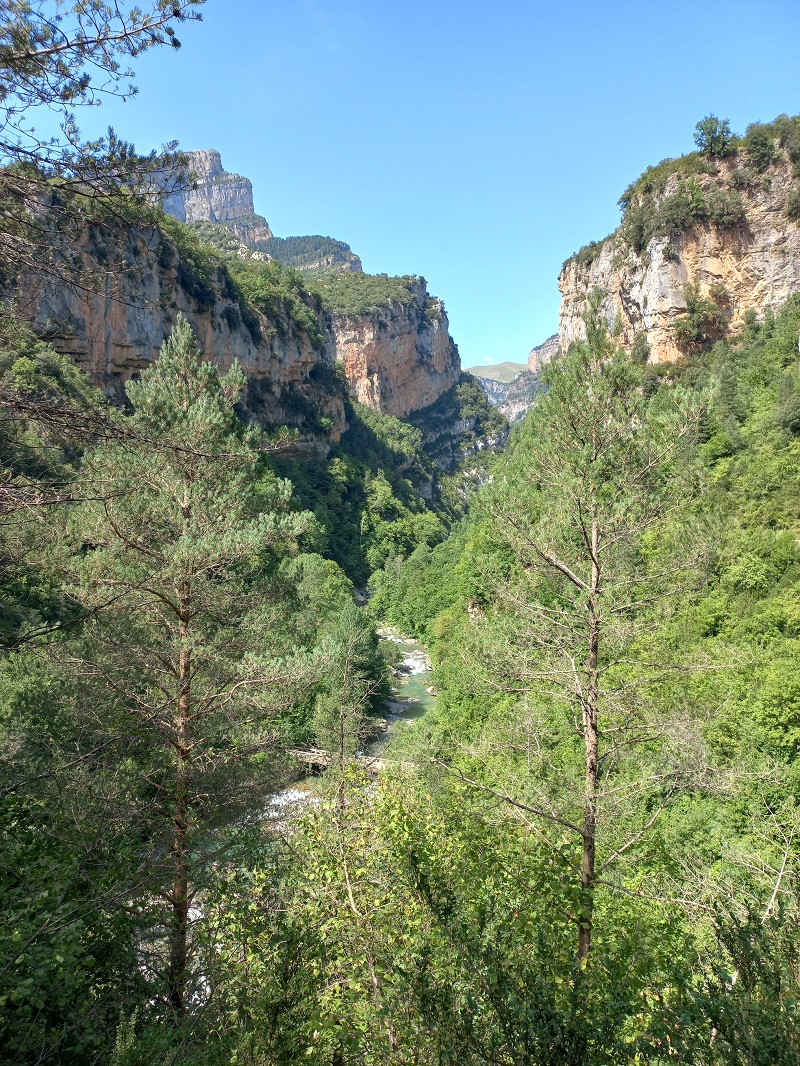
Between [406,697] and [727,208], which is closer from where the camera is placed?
[406,697]

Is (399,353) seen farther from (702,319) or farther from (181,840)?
(181,840)

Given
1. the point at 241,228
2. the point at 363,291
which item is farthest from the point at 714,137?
the point at 241,228

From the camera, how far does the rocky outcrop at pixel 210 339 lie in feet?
96.5

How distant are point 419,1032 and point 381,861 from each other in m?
2.17

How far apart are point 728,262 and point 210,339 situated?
36.1 m

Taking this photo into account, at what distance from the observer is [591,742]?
5.37 metres

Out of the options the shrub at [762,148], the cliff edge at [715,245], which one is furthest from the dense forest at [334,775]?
the shrub at [762,148]

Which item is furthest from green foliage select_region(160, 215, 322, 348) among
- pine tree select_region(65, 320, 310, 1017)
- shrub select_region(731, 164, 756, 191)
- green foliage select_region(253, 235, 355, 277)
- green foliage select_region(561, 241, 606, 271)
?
green foliage select_region(253, 235, 355, 277)

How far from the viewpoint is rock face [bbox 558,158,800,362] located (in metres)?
30.0

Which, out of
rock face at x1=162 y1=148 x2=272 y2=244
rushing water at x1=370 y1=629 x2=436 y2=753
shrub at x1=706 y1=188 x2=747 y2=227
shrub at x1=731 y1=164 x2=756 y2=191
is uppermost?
rock face at x1=162 y1=148 x2=272 y2=244

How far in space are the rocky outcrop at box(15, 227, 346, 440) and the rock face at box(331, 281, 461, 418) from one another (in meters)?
15.4

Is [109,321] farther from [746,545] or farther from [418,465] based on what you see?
[418,465]

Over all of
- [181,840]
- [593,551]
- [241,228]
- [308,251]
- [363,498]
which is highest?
[241,228]

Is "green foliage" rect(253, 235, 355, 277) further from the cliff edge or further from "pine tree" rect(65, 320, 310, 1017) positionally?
"pine tree" rect(65, 320, 310, 1017)
